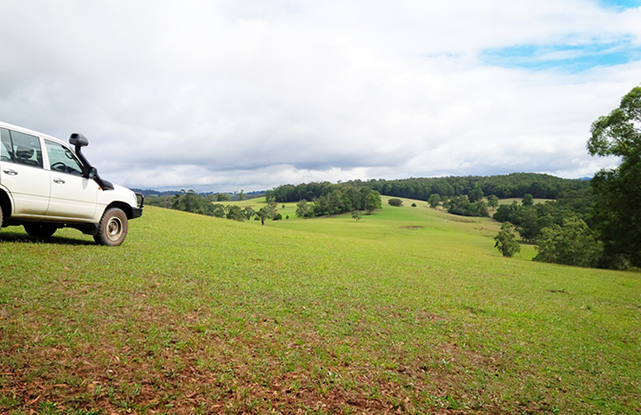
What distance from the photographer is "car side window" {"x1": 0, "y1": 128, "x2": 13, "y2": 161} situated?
30.6 feet

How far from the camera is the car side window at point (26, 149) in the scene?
9.65m

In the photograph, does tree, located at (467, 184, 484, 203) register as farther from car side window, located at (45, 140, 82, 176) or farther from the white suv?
car side window, located at (45, 140, 82, 176)

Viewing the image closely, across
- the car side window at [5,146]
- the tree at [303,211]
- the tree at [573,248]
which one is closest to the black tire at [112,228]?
the car side window at [5,146]

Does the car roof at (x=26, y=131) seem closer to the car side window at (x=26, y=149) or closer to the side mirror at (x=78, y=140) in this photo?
the car side window at (x=26, y=149)

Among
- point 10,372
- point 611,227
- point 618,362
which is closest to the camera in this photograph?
point 10,372

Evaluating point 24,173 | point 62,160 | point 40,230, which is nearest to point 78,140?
point 62,160

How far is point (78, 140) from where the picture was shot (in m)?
11.6

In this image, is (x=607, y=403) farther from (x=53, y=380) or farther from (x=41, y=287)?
(x=41, y=287)

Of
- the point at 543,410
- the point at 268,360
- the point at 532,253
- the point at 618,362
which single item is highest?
the point at 268,360

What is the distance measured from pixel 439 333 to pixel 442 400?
3652 millimetres

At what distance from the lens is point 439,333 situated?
31.0ft

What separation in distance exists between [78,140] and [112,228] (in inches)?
147

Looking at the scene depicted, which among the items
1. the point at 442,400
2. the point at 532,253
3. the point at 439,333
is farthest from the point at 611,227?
the point at 442,400

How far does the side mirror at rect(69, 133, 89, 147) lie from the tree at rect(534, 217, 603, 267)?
6122 centimetres
